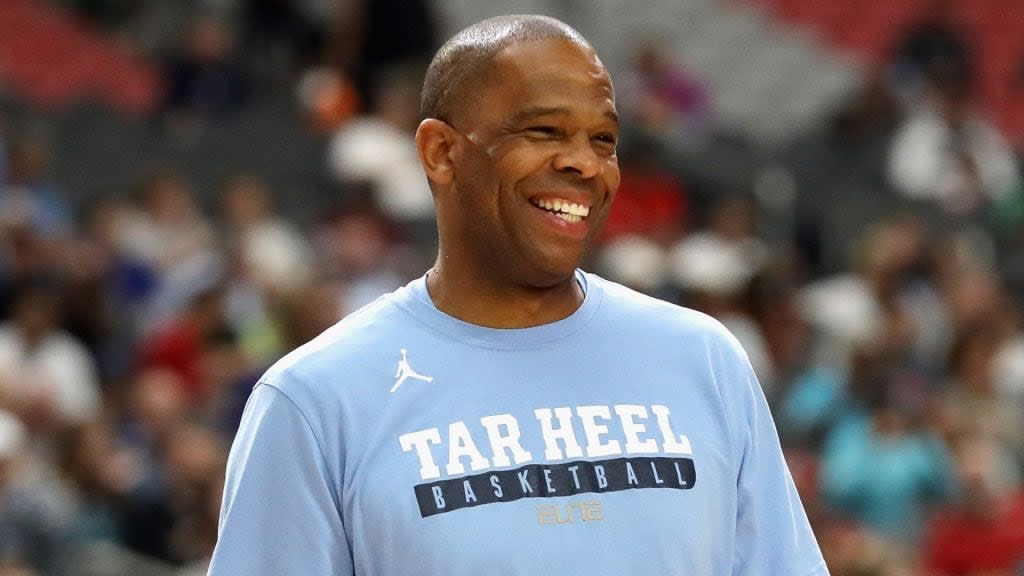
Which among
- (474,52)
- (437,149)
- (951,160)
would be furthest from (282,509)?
(951,160)

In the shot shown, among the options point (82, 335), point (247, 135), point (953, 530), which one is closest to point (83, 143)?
point (247, 135)

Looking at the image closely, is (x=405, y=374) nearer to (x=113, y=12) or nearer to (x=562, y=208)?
(x=562, y=208)

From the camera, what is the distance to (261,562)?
8.02 feet

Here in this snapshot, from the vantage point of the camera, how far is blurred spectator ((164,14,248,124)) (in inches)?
466

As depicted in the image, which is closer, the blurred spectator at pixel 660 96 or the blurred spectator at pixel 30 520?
the blurred spectator at pixel 30 520

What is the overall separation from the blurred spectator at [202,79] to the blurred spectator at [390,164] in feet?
3.60

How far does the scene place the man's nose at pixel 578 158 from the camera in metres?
2.49

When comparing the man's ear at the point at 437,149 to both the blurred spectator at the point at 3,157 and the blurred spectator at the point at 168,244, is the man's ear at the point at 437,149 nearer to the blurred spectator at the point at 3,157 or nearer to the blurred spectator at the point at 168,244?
the blurred spectator at the point at 168,244

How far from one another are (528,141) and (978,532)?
18.5ft

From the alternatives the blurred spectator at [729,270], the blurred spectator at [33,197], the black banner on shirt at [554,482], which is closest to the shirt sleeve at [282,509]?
the black banner on shirt at [554,482]

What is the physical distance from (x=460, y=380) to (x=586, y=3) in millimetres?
10958

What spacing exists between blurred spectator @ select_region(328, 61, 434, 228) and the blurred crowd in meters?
0.02

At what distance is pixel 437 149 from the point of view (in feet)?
8.50

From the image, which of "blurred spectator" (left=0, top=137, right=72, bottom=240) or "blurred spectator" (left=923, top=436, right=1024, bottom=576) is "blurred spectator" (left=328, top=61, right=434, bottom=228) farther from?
"blurred spectator" (left=923, top=436, right=1024, bottom=576)
